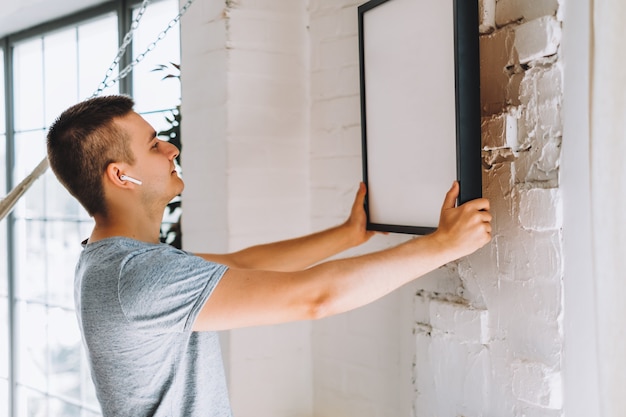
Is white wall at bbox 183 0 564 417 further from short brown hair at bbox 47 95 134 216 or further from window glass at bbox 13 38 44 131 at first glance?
window glass at bbox 13 38 44 131

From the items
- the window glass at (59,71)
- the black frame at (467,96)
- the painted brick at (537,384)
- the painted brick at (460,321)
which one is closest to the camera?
the black frame at (467,96)

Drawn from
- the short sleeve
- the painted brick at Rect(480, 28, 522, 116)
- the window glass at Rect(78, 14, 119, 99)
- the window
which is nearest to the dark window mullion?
the window

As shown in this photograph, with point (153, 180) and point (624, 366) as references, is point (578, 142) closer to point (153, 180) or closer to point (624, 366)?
point (624, 366)

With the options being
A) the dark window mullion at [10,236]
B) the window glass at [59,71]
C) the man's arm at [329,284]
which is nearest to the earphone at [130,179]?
the man's arm at [329,284]

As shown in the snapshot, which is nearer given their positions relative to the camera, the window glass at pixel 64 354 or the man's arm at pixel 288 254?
the man's arm at pixel 288 254

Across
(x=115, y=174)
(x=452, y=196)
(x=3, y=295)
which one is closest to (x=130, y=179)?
(x=115, y=174)

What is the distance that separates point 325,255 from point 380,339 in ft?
1.14

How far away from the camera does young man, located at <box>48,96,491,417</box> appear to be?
1.11m

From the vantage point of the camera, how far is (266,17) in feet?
6.16

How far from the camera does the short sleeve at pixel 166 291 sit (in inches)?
43.9

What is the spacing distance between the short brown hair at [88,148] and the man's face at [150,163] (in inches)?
0.8

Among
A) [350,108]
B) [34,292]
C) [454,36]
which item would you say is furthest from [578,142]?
[34,292]

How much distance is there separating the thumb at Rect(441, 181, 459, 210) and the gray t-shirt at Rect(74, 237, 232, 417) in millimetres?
433

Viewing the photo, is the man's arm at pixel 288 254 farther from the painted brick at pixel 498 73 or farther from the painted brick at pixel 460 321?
the painted brick at pixel 498 73
